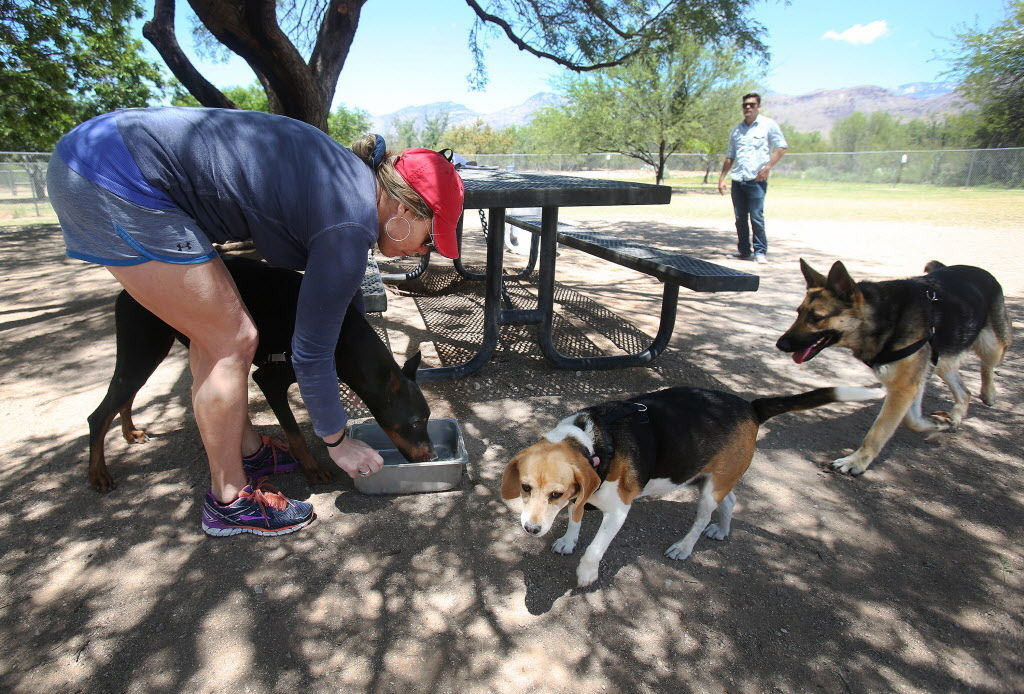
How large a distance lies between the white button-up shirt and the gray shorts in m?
8.15

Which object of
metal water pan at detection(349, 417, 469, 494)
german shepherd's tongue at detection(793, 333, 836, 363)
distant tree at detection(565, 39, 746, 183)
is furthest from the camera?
distant tree at detection(565, 39, 746, 183)

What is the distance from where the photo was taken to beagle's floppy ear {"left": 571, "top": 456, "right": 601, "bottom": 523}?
2.03m

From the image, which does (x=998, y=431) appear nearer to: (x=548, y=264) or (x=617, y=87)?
(x=548, y=264)

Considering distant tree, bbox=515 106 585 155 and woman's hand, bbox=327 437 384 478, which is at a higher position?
distant tree, bbox=515 106 585 155

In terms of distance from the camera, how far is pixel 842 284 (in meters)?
3.16

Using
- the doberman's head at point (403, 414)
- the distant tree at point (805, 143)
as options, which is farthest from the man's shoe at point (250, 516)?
the distant tree at point (805, 143)

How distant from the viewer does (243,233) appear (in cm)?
209

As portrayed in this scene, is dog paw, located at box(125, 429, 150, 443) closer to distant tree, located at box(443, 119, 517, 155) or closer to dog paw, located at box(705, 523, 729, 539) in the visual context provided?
dog paw, located at box(705, 523, 729, 539)

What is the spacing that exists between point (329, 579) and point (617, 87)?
33.1 metres

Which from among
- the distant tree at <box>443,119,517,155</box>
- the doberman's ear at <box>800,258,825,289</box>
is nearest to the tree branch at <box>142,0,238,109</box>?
the doberman's ear at <box>800,258,825,289</box>

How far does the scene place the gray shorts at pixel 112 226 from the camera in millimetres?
1831

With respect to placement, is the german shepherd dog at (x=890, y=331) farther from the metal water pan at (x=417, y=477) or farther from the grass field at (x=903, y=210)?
the grass field at (x=903, y=210)

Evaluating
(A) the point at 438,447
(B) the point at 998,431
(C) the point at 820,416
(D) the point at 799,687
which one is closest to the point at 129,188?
(A) the point at 438,447

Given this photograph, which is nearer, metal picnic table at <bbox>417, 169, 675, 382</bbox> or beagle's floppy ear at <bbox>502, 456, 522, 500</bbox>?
beagle's floppy ear at <bbox>502, 456, 522, 500</bbox>
